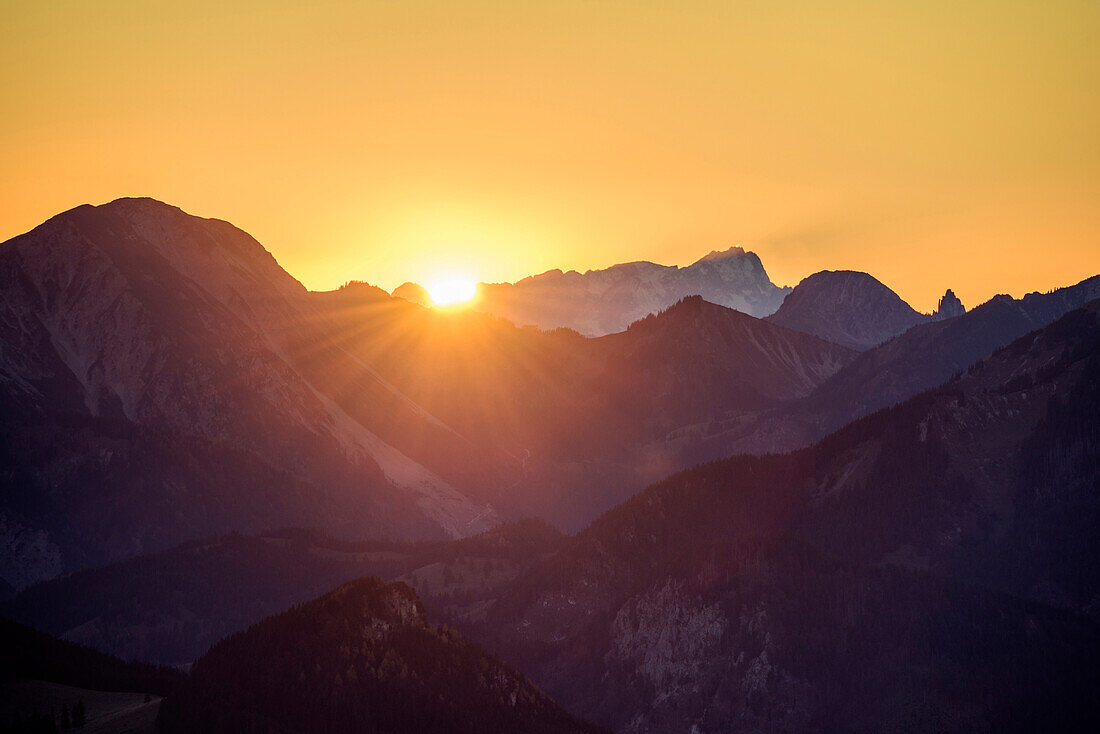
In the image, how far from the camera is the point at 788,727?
19288 cm

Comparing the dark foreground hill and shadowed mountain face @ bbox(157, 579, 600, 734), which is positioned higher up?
the dark foreground hill

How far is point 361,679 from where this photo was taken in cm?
14788

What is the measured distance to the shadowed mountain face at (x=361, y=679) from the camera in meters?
→ 135

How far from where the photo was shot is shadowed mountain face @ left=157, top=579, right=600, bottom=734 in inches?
5310

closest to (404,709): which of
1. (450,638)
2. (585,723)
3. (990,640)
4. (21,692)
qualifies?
(450,638)

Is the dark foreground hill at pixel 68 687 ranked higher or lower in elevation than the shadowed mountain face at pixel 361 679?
higher

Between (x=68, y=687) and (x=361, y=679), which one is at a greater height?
(x=68, y=687)

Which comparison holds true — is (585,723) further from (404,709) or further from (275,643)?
(275,643)

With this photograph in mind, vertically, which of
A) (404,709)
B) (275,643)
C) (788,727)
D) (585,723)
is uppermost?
(275,643)

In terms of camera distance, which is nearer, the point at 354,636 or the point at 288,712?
the point at 288,712

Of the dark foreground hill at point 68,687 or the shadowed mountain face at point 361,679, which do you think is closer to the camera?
the dark foreground hill at point 68,687

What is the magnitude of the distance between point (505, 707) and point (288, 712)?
35.7 meters

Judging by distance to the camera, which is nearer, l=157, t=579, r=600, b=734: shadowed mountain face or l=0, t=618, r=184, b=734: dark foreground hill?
l=0, t=618, r=184, b=734: dark foreground hill

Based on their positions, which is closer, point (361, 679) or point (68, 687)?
point (68, 687)
